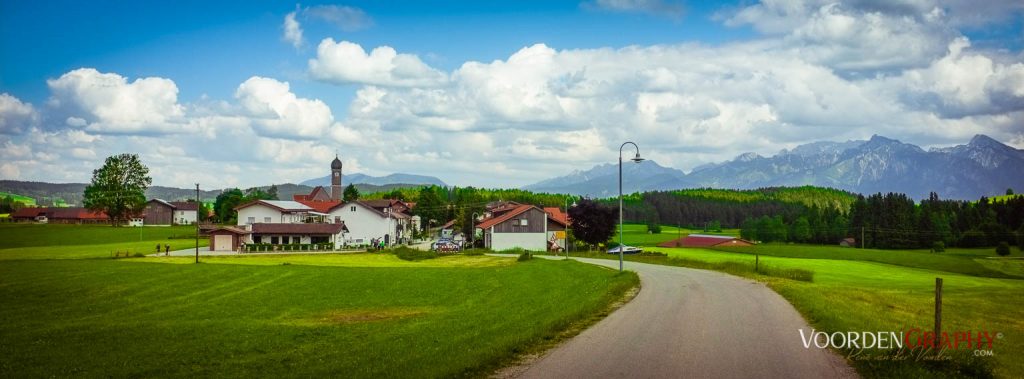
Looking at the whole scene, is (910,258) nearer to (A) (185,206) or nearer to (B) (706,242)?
(B) (706,242)

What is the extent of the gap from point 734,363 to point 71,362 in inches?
706

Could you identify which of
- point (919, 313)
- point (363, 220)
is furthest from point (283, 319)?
point (363, 220)

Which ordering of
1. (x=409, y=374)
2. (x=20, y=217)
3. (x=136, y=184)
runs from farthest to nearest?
(x=20, y=217), (x=136, y=184), (x=409, y=374)

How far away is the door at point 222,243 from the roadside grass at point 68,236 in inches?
317

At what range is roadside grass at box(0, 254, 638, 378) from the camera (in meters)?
18.7

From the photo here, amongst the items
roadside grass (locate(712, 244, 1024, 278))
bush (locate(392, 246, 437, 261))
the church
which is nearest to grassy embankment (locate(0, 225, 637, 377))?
bush (locate(392, 246, 437, 261))

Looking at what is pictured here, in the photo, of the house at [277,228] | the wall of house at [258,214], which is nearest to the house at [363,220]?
the house at [277,228]

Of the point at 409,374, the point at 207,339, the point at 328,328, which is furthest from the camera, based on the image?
the point at 328,328

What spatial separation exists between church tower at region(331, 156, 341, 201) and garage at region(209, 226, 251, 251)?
6972 centimetres

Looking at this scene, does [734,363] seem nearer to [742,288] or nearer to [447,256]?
[742,288]

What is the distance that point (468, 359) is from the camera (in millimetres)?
16469

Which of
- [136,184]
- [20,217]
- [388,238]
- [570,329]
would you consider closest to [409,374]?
[570,329]

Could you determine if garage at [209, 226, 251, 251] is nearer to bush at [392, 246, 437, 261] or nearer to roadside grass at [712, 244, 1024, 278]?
bush at [392, 246, 437, 261]

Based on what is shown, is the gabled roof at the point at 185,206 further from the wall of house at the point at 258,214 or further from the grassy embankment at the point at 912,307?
the grassy embankment at the point at 912,307
